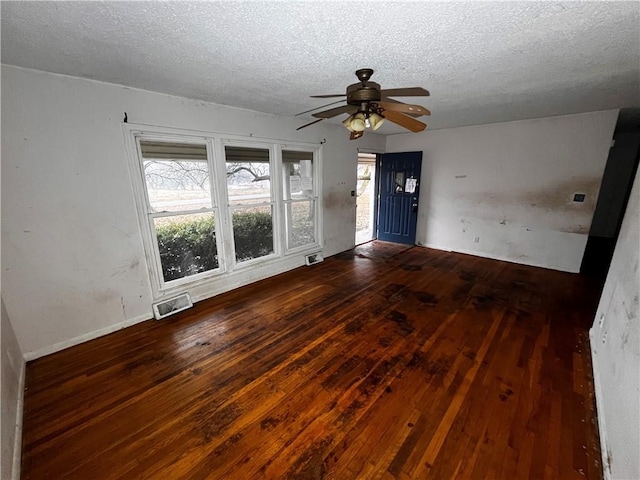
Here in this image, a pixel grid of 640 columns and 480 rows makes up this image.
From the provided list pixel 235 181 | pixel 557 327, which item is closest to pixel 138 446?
pixel 235 181

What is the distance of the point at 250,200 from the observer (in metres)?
3.71

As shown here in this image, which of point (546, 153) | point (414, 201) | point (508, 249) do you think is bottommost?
point (508, 249)

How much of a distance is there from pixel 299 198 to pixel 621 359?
12.3ft

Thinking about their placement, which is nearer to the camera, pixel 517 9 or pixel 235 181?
pixel 517 9

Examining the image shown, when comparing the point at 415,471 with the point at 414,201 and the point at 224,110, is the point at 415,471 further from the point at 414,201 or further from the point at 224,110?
the point at 414,201

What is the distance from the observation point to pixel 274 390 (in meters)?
1.96

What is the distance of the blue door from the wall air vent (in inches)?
81.3

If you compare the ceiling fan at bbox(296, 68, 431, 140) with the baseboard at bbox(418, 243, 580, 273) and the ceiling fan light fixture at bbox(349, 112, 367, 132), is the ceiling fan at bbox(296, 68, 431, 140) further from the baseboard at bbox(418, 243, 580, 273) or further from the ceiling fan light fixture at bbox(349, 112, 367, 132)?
the baseboard at bbox(418, 243, 580, 273)

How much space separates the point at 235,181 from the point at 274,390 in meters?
2.56

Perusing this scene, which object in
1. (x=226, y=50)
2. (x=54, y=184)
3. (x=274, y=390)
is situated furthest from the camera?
(x=54, y=184)

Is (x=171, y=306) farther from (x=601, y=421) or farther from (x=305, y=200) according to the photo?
(x=601, y=421)

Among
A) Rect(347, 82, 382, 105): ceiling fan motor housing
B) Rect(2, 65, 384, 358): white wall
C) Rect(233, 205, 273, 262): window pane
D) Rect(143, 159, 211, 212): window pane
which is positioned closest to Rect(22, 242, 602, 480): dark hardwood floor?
Rect(2, 65, 384, 358): white wall

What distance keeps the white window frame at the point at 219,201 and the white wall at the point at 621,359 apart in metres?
3.55

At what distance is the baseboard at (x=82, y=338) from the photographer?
2286mm
